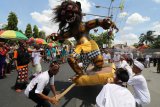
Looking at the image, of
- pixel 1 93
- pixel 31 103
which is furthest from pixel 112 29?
pixel 1 93

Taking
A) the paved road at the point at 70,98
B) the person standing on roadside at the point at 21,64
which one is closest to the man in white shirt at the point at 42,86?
the paved road at the point at 70,98

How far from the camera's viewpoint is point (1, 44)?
1330 cm

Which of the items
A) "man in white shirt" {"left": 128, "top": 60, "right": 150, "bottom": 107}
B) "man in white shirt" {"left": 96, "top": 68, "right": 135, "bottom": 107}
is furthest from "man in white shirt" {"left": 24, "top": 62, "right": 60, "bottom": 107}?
"man in white shirt" {"left": 96, "top": 68, "right": 135, "bottom": 107}

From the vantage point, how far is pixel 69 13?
9422 millimetres

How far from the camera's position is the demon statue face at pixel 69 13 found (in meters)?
9.38

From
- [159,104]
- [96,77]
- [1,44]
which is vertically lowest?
[159,104]

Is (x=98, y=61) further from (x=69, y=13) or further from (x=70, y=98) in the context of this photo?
(x=69, y=13)

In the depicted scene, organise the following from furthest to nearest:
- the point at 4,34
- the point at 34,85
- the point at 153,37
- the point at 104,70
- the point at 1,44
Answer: the point at 153,37 → the point at 4,34 → the point at 1,44 → the point at 104,70 → the point at 34,85

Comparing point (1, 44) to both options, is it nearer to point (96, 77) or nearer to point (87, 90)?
point (87, 90)

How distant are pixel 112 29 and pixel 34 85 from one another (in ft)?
14.0

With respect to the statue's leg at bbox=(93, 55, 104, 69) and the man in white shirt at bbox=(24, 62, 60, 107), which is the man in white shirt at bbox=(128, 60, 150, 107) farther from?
the statue's leg at bbox=(93, 55, 104, 69)

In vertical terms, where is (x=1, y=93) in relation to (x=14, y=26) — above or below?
below

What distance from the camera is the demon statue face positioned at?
30.8 feet

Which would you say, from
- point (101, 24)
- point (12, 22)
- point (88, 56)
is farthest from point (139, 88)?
point (12, 22)
